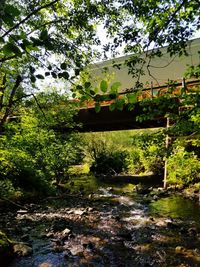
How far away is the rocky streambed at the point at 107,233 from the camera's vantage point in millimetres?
8008

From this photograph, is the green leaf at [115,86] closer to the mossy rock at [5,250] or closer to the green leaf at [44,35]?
the green leaf at [44,35]

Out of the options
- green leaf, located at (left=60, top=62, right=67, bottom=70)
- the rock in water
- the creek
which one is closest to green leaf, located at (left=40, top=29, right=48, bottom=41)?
green leaf, located at (left=60, top=62, right=67, bottom=70)

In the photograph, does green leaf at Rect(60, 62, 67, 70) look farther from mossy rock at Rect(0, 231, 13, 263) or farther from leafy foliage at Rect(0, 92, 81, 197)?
leafy foliage at Rect(0, 92, 81, 197)

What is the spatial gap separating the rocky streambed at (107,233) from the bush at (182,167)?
76.1 inches

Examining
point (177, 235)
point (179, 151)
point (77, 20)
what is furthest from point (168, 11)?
point (179, 151)

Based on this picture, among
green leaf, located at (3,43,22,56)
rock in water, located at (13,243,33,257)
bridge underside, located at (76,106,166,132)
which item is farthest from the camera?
bridge underside, located at (76,106,166,132)

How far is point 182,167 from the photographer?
17.8 m

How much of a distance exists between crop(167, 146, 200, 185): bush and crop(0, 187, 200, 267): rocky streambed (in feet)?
6.34

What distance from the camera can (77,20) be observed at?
9547mm

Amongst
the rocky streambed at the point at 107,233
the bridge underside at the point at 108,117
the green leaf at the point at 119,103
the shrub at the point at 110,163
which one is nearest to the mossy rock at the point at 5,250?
the rocky streambed at the point at 107,233

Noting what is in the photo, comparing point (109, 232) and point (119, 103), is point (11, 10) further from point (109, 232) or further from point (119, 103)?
point (109, 232)

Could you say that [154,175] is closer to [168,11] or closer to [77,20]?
[77,20]

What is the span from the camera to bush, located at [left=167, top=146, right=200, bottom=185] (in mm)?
16750

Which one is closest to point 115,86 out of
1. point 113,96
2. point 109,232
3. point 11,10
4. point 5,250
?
point 113,96
